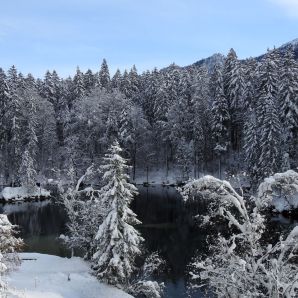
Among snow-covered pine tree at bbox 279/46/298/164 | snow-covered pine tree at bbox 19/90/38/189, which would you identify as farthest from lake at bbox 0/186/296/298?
snow-covered pine tree at bbox 279/46/298/164

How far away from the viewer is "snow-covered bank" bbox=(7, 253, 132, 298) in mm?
22906

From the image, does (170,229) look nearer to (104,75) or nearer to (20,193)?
(20,193)

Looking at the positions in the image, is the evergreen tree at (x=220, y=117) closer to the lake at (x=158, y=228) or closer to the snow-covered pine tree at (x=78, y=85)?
the lake at (x=158, y=228)

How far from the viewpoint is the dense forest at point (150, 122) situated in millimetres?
71812

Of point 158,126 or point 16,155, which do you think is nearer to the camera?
point 16,155

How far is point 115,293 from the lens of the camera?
951 inches

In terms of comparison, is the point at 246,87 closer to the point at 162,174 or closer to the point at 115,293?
the point at 162,174

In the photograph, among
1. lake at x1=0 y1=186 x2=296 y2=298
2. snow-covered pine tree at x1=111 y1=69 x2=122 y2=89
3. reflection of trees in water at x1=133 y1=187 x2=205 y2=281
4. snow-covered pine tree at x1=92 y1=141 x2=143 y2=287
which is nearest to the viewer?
snow-covered pine tree at x1=92 y1=141 x2=143 y2=287

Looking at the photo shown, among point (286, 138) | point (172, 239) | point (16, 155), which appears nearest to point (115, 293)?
point (172, 239)

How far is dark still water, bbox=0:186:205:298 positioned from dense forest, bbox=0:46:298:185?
1055cm

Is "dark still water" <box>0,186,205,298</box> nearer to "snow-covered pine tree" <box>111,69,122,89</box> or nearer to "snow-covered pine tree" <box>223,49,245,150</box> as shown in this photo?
"snow-covered pine tree" <box>223,49,245,150</box>

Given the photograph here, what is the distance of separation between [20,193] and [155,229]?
29.9m

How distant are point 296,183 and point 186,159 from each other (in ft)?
205

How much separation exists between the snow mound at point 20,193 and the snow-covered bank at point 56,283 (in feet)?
130
